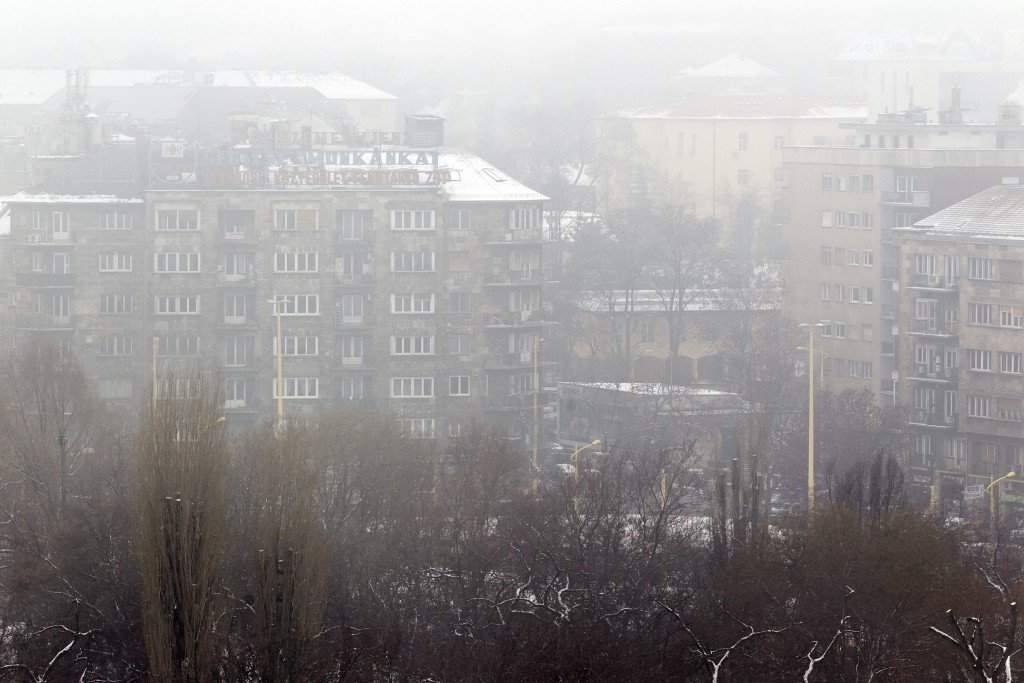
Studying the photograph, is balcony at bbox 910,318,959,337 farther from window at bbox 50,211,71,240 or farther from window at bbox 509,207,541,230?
window at bbox 50,211,71,240

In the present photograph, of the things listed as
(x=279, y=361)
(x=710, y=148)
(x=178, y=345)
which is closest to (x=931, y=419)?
(x=279, y=361)

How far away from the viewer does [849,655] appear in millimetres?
55469

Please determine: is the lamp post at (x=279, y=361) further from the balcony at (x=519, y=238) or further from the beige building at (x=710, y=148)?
Answer: the beige building at (x=710, y=148)

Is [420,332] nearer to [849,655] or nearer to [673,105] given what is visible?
[849,655]

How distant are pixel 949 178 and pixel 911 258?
7.01m

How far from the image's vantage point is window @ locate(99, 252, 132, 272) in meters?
92.4

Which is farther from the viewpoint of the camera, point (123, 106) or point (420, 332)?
point (123, 106)

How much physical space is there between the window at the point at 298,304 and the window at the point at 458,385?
5.36 metres

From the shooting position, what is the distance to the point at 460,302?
304 ft

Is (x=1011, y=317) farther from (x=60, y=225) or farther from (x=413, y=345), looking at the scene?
(x=60, y=225)

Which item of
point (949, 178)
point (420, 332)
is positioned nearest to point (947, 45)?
point (949, 178)

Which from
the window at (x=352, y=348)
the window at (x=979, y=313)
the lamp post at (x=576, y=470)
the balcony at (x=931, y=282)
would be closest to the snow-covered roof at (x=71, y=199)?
the window at (x=352, y=348)

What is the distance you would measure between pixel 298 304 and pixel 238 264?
2.52m

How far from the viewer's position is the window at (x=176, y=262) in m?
91.9
